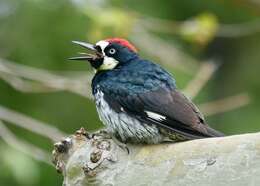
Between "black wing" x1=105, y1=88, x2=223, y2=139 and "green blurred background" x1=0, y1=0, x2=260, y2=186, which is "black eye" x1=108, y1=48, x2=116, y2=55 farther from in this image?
"green blurred background" x1=0, y1=0, x2=260, y2=186

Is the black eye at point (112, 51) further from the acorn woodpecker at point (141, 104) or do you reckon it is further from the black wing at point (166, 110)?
the black wing at point (166, 110)

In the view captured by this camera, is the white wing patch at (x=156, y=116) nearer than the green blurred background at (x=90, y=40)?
Yes

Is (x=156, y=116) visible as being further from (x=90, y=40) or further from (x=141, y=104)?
(x=90, y=40)

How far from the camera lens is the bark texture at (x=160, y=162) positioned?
A: 3.19 m

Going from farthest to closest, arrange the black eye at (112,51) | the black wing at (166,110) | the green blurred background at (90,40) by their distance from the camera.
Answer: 1. the green blurred background at (90,40)
2. the black eye at (112,51)
3. the black wing at (166,110)

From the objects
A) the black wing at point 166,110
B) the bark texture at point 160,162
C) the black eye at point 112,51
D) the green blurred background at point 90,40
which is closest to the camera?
the bark texture at point 160,162

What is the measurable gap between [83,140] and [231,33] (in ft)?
12.0

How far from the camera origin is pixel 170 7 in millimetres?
8227

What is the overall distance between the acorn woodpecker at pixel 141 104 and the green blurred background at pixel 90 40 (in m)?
1.07

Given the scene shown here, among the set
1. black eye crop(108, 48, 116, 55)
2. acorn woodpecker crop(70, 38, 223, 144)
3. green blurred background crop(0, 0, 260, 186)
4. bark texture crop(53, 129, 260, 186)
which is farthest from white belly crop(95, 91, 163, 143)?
green blurred background crop(0, 0, 260, 186)

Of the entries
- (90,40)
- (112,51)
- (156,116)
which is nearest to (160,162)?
(156,116)

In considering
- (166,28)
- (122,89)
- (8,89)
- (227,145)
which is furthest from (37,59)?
(227,145)

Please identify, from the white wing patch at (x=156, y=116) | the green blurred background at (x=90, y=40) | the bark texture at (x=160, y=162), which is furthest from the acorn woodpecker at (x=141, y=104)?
the green blurred background at (x=90, y=40)

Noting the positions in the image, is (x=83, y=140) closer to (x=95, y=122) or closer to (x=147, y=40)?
(x=147, y=40)
